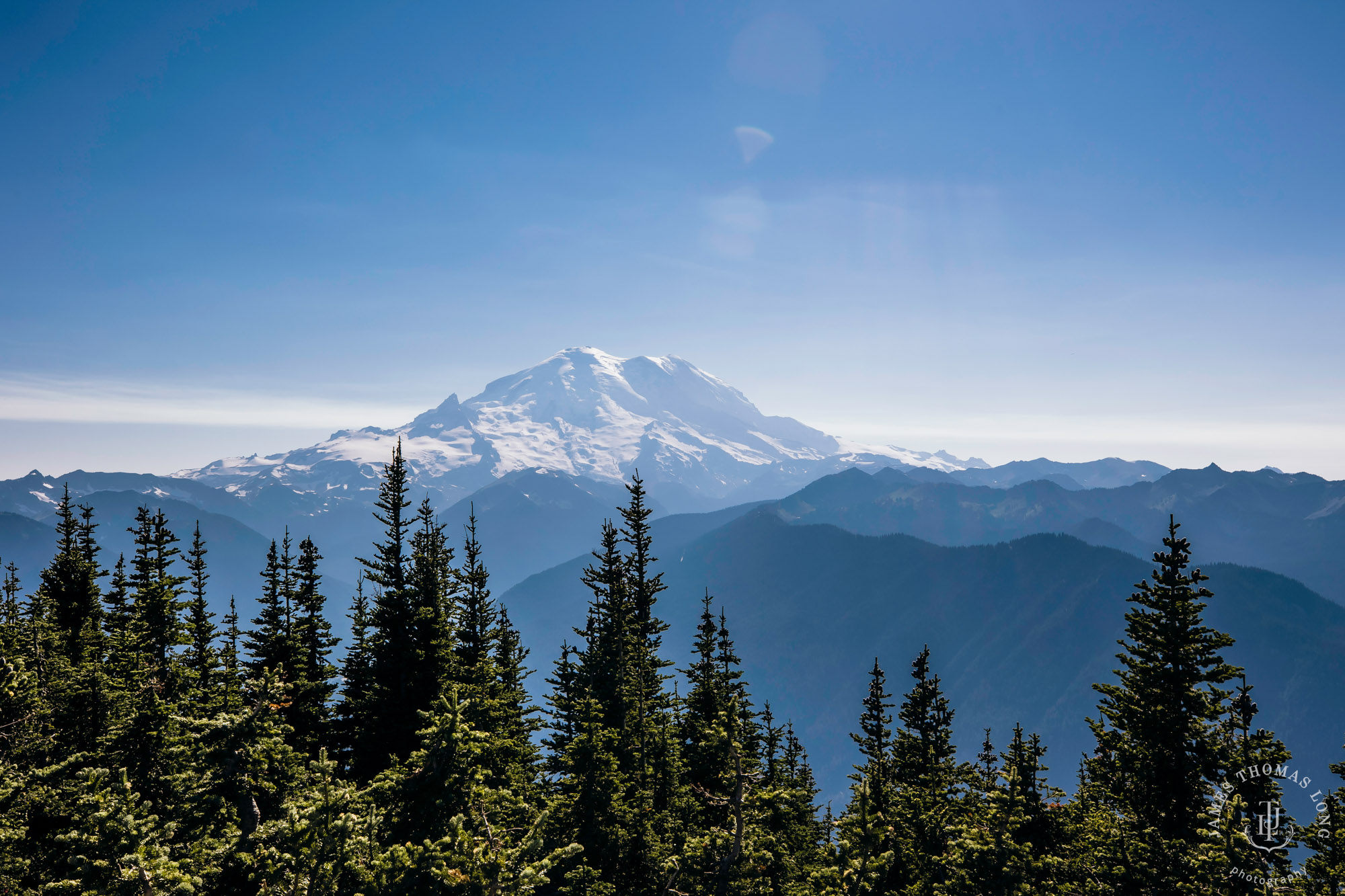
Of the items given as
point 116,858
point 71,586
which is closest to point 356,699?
point 116,858

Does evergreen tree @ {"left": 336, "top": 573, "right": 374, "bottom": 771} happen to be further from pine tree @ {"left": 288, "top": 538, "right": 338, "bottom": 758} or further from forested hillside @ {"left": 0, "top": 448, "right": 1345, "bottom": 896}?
pine tree @ {"left": 288, "top": 538, "right": 338, "bottom": 758}

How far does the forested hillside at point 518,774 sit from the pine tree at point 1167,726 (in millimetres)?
97

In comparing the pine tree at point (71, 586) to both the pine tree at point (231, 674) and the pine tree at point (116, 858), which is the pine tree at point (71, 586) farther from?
the pine tree at point (116, 858)

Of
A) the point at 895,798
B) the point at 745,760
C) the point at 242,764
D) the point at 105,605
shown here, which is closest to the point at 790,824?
the point at 745,760

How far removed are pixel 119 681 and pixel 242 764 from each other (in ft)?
58.3

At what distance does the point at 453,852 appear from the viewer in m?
16.5

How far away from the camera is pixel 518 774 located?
2666 centimetres

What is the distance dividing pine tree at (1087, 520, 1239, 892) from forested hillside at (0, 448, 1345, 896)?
97mm

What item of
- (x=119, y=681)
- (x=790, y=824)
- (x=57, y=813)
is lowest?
(x=790, y=824)

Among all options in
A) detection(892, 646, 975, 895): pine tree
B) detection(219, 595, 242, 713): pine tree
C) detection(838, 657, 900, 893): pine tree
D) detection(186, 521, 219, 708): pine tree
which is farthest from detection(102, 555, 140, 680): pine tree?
detection(892, 646, 975, 895): pine tree

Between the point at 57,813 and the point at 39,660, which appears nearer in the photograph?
the point at 57,813

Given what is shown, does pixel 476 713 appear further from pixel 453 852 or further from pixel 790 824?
pixel 790 824

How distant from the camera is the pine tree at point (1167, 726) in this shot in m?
22.3

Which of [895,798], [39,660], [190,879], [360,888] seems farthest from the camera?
[39,660]
